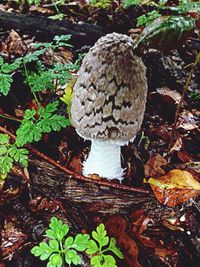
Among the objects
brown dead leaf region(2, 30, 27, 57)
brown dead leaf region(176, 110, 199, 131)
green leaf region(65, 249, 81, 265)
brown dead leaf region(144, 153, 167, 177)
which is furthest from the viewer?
brown dead leaf region(2, 30, 27, 57)

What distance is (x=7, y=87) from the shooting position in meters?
2.66

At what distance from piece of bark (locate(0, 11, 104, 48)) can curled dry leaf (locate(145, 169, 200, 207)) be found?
7.12ft

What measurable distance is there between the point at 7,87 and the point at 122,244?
143 cm

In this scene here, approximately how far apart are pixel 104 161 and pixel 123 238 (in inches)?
24.0

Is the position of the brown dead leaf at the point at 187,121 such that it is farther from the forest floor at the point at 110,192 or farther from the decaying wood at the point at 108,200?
the decaying wood at the point at 108,200

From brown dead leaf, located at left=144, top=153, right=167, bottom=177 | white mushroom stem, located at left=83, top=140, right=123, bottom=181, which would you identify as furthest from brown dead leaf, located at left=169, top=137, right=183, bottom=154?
white mushroom stem, located at left=83, top=140, right=123, bottom=181

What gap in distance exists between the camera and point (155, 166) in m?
2.97

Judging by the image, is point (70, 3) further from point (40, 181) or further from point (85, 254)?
point (85, 254)

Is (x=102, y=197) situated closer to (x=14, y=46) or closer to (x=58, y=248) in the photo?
(x=58, y=248)

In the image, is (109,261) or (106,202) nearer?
(109,261)

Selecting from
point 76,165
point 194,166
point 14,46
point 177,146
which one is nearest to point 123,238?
point 76,165

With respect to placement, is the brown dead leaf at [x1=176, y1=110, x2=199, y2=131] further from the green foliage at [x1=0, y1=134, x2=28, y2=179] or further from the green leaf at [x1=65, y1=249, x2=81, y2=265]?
the green leaf at [x1=65, y1=249, x2=81, y2=265]

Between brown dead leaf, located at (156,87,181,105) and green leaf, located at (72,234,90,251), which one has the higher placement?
brown dead leaf, located at (156,87,181,105)

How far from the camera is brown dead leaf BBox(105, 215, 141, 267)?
8.45 feet
